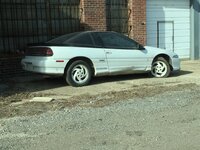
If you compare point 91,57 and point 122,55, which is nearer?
point 91,57

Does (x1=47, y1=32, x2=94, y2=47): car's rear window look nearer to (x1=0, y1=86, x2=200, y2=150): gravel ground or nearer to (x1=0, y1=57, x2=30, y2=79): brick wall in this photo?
(x1=0, y1=57, x2=30, y2=79): brick wall

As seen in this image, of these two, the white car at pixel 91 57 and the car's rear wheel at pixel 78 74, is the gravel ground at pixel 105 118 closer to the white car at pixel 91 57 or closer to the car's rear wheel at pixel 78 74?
the car's rear wheel at pixel 78 74

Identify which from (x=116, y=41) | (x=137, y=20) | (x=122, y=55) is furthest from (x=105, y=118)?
(x=137, y=20)

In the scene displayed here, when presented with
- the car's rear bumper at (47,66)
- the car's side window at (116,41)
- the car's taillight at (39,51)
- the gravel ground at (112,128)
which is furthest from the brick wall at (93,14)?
the gravel ground at (112,128)

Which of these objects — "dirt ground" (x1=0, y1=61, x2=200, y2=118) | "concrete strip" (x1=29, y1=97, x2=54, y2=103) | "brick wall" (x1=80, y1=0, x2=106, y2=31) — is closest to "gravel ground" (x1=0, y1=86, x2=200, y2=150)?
"dirt ground" (x1=0, y1=61, x2=200, y2=118)

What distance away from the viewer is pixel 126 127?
6812 millimetres

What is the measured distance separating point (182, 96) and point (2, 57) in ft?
19.8

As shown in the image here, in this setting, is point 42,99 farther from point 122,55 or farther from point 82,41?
point 122,55

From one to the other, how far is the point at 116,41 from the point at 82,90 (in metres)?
2.13

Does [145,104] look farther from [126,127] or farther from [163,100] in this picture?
[126,127]

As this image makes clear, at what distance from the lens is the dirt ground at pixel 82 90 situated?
338 inches

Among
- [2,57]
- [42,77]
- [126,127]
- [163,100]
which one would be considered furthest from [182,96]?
[2,57]

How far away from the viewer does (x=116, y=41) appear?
39.0 feet

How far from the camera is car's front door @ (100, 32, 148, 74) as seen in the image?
38.2 ft
